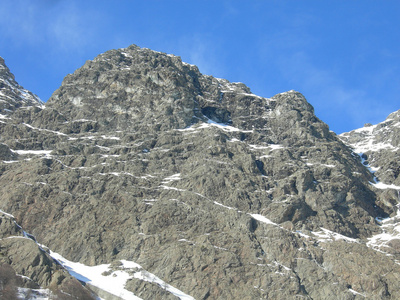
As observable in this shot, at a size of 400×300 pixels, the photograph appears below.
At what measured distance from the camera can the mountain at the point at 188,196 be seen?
96.6 metres

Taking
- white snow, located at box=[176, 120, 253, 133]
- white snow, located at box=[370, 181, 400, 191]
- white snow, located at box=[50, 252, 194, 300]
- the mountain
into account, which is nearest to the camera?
white snow, located at box=[50, 252, 194, 300]

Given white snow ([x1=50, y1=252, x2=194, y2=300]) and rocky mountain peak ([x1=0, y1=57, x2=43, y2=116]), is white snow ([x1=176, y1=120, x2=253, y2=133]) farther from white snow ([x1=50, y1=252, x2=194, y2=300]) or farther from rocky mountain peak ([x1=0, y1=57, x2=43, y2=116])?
rocky mountain peak ([x1=0, y1=57, x2=43, y2=116])

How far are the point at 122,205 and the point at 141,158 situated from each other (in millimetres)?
19601

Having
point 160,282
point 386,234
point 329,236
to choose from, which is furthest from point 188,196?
point 386,234

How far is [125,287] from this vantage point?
92.8 meters

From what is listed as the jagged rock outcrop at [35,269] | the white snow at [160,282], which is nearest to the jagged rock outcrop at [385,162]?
the white snow at [160,282]

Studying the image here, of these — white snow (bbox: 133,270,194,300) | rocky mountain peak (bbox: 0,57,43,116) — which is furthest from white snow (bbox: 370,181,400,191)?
rocky mountain peak (bbox: 0,57,43,116)

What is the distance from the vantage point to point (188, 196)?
113562mm

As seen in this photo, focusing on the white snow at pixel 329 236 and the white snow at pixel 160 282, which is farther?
the white snow at pixel 329 236

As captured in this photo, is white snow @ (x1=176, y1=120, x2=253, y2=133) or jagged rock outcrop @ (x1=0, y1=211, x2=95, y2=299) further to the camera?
white snow @ (x1=176, y1=120, x2=253, y2=133)

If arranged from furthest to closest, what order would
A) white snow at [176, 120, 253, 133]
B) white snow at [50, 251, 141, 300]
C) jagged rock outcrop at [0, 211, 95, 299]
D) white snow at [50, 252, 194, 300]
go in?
white snow at [176, 120, 253, 133]
white snow at [50, 252, 194, 300]
white snow at [50, 251, 141, 300]
jagged rock outcrop at [0, 211, 95, 299]

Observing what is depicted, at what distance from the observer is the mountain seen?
96.6 m

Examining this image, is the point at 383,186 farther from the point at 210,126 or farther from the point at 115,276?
the point at 115,276

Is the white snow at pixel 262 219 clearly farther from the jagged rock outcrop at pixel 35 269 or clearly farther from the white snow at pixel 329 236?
the jagged rock outcrop at pixel 35 269
